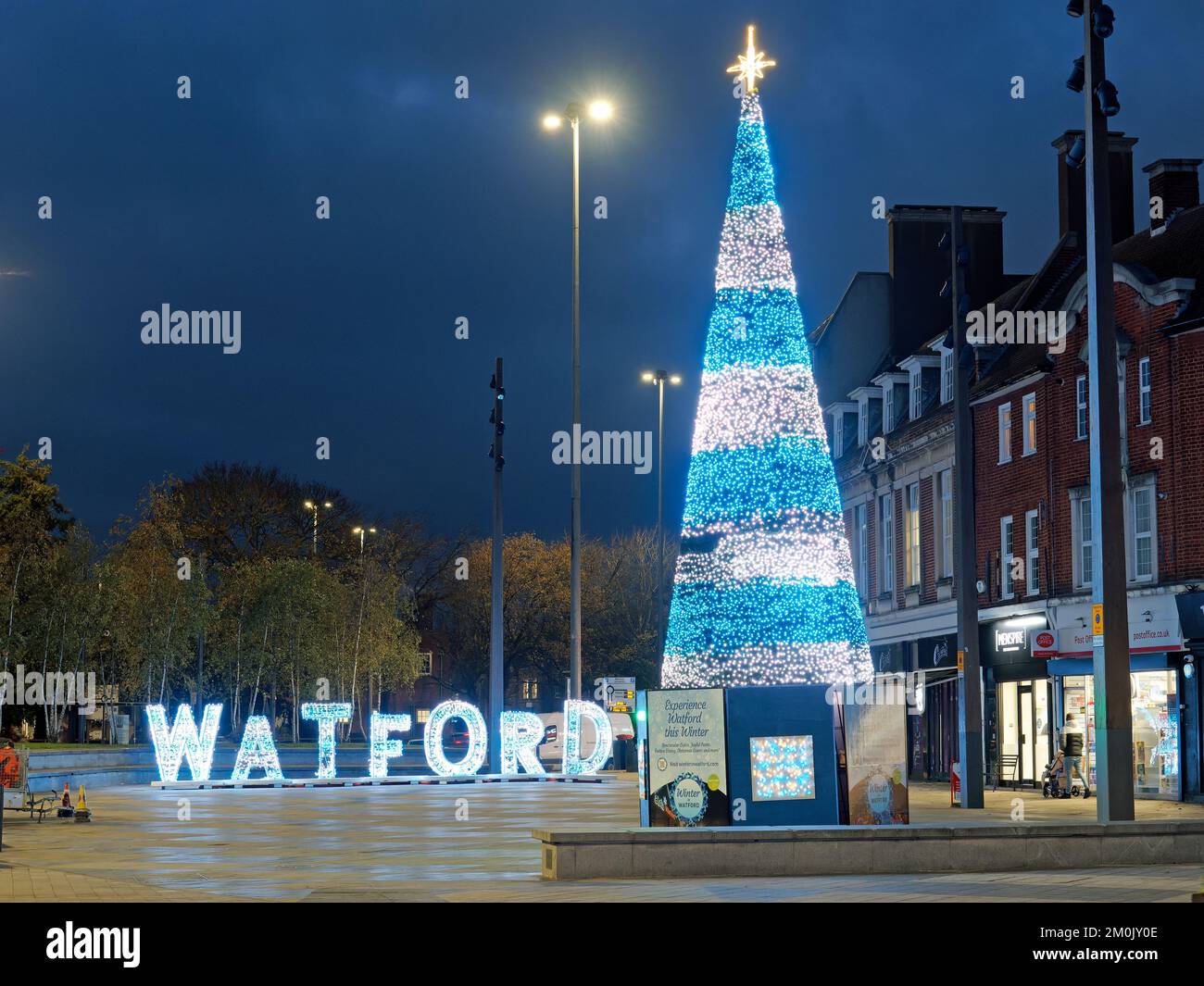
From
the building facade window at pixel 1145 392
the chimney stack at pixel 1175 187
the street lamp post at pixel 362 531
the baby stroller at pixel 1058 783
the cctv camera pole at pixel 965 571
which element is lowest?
the baby stroller at pixel 1058 783

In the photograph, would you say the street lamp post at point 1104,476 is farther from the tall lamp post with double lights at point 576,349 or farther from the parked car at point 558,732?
the parked car at point 558,732

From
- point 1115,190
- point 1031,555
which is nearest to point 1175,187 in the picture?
point 1115,190

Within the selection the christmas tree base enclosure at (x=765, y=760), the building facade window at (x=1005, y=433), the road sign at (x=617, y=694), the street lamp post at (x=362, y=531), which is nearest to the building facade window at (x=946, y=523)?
the building facade window at (x=1005, y=433)

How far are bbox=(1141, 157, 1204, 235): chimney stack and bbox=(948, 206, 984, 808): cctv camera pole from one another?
1213 centimetres

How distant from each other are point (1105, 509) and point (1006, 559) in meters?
24.9

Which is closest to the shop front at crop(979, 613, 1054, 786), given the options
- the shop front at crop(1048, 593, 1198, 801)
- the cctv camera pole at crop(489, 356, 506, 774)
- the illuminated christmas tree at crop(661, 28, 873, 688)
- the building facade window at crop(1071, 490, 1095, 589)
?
the building facade window at crop(1071, 490, 1095, 589)

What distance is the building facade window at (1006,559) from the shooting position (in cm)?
4222

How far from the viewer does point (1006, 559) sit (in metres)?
42.4

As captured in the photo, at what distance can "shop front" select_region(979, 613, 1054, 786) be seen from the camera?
40.0 m

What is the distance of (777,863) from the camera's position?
1670cm

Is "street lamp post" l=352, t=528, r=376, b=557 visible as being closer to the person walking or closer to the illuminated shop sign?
the illuminated shop sign

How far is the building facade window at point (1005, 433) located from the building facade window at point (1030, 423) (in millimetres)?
983
